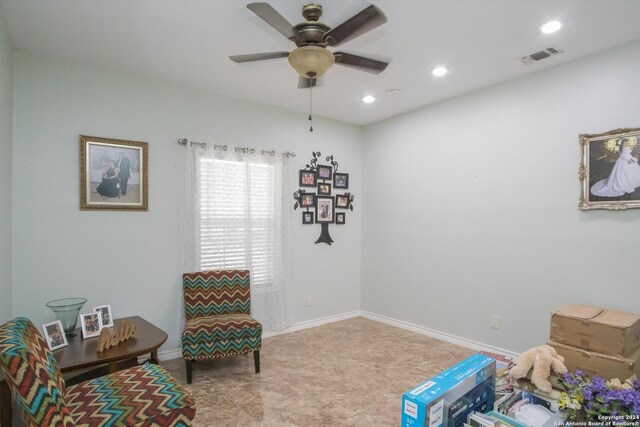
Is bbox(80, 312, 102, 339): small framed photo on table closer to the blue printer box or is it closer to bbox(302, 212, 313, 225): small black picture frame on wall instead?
bbox(302, 212, 313, 225): small black picture frame on wall

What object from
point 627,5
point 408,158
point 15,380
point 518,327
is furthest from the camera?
point 408,158

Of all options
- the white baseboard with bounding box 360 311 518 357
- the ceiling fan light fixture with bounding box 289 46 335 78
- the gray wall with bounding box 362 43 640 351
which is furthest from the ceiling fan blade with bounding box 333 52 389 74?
the white baseboard with bounding box 360 311 518 357

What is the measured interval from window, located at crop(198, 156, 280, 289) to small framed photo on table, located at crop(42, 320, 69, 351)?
134cm

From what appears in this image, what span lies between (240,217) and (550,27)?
310 cm

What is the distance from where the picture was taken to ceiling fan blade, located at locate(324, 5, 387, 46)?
1785mm

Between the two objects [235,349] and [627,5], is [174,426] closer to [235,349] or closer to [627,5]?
[235,349]

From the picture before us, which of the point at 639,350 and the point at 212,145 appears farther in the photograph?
the point at 212,145

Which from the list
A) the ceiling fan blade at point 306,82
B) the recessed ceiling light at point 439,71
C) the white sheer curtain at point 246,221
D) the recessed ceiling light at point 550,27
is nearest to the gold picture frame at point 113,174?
the white sheer curtain at point 246,221

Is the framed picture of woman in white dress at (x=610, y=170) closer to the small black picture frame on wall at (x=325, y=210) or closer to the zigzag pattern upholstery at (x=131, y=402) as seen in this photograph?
the small black picture frame on wall at (x=325, y=210)

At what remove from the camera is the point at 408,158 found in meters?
4.35

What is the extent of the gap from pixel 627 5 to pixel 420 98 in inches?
73.7

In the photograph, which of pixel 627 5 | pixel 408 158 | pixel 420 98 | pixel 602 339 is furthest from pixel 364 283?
pixel 627 5

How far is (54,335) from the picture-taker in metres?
2.37

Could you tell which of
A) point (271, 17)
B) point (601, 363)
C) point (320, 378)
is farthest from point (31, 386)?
point (601, 363)
